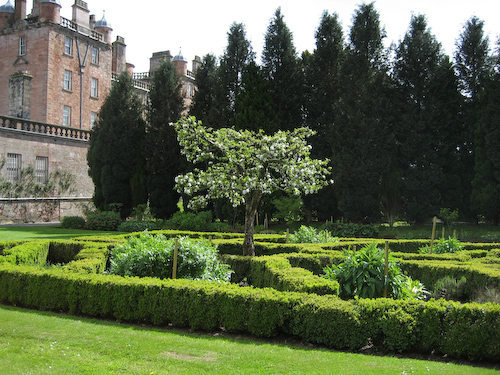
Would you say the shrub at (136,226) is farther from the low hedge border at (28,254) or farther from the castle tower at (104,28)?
the castle tower at (104,28)

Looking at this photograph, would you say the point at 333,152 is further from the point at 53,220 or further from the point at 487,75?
the point at 53,220

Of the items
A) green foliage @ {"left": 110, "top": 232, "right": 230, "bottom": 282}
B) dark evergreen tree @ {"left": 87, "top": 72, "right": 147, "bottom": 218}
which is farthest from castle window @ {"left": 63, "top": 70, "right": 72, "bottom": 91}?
green foliage @ {"left": 110, "top": 232, "right": 230, "bottom": 282}

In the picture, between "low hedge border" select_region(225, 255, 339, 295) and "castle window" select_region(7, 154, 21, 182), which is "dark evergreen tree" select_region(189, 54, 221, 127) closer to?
"castle window" select_region(7, 154, 21, 182)

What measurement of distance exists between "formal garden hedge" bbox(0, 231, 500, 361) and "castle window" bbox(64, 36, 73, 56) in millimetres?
27111

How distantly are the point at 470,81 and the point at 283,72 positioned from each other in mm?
9641

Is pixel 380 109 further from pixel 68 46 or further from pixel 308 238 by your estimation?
pixel 68 46

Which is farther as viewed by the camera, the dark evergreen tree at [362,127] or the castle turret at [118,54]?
the castle turret at [118,54]

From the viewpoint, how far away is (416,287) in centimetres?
815

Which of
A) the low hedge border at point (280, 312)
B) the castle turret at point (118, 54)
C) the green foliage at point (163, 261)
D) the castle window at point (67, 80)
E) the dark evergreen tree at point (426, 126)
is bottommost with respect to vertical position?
the low hedge border at point (280, 312)

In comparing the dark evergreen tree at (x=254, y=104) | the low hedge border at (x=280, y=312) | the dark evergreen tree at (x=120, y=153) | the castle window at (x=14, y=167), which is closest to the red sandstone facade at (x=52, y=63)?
the castle window at (x=14, y=167)

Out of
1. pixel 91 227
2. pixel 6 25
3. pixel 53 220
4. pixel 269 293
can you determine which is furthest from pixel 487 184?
pixel 6 25

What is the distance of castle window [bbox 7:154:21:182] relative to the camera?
23797 millimetres

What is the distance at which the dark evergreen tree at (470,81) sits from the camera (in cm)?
2198

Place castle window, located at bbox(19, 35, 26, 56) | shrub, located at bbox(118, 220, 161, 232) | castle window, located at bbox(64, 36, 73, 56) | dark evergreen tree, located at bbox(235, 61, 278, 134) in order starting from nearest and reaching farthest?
shrub, located at bbox(118, 220, 161, 232)
dark evergreen tree, located at bbox(235, 61, 278, 134)
castle window, located at bbox(19, 35, 26, 56)
castle window, located at bbox(64, 36, 73, 56)
